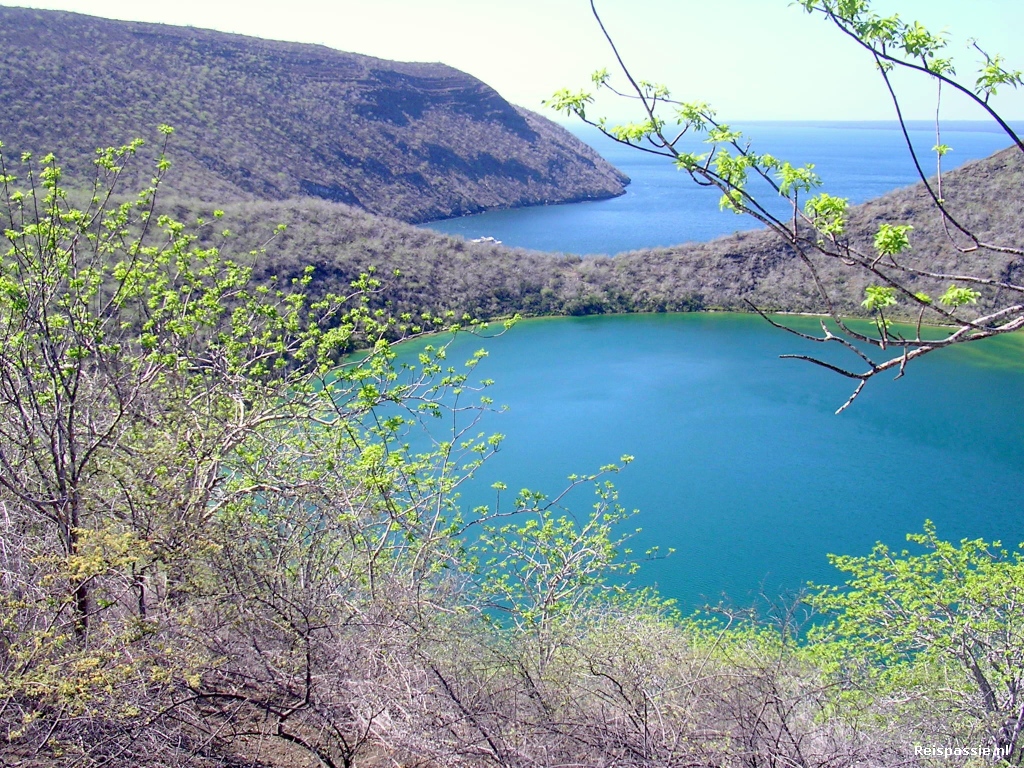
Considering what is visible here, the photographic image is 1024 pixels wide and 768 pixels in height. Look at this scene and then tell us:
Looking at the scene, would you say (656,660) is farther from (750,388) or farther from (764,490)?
(750,388)

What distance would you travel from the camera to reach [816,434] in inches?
634

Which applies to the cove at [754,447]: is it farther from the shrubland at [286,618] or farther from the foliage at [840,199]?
the foliage at [840,199]

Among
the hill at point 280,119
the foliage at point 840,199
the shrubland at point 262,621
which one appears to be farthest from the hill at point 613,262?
the foliage at point 840,199

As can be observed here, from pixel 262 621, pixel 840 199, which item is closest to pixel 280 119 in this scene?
pixel 262 621

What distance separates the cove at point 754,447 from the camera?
11.5 meters

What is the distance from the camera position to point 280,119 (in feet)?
134

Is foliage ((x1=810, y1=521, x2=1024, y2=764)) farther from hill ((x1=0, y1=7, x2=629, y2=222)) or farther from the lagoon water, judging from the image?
hill ((x1=0, y1=7, x2=629, y2=222))

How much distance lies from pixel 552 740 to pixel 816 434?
13.8 metres

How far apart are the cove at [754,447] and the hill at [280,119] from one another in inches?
656

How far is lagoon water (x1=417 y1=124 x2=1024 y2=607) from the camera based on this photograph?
11602 millimetres

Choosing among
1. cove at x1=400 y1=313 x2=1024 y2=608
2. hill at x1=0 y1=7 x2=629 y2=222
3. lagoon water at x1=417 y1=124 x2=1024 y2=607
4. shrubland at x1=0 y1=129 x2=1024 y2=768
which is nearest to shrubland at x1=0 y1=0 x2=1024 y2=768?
shrubland at x1=0 y1=129 x2=1024 y2=768

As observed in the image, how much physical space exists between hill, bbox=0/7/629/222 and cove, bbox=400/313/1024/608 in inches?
656

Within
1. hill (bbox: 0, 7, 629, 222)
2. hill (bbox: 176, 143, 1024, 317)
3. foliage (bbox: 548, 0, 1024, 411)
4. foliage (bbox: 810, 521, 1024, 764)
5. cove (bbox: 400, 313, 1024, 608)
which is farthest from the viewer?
hill (bbox: 0, 7, 629, 222)

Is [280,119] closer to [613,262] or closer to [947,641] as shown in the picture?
[613,262]
